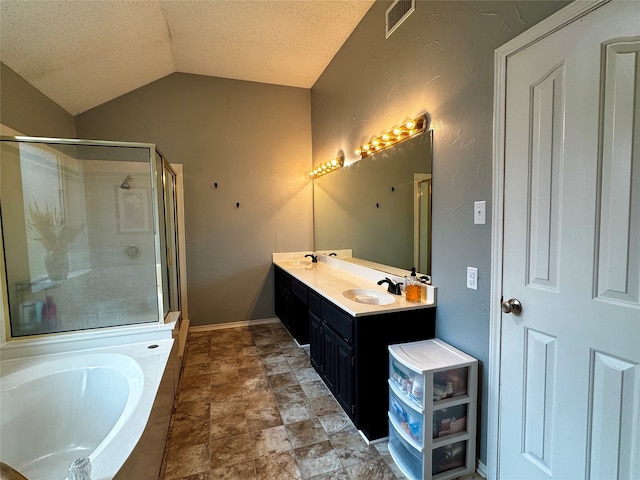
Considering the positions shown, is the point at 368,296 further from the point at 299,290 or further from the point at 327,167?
the point at 327,167

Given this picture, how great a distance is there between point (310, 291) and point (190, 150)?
2.41m

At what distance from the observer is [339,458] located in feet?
5.75

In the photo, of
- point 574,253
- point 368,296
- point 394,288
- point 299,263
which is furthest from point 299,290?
point 574,253

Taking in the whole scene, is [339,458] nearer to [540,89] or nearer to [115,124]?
[540,89]

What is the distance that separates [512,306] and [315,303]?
148 centimetres

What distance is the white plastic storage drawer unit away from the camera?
1.53 meters

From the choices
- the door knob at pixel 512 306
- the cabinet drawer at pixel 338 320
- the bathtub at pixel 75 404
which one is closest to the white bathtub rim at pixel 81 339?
the bathtub at pixel 75 404

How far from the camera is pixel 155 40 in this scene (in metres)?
2.81

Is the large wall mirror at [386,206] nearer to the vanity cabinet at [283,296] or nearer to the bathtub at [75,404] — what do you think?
the vanity cabinet at [283,296]

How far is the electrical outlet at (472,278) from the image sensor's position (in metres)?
1.63

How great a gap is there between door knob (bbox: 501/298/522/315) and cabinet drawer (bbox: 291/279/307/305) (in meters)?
1.72

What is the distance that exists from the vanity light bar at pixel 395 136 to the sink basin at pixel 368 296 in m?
1.16

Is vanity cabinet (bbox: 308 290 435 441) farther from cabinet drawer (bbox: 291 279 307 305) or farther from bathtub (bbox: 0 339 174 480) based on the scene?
bathtub (bbox: 0 339 174 480)

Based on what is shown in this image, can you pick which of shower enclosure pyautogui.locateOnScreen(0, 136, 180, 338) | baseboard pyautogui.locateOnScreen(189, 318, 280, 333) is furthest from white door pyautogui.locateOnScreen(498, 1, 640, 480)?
baseboard pyautogui.locateOnScreen(189, 318, 280, 333)
